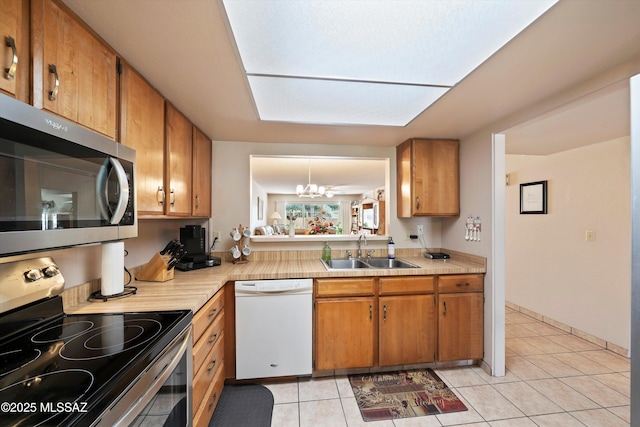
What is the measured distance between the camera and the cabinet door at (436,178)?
8.15 ft

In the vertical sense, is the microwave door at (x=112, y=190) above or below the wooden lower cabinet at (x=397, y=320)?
above

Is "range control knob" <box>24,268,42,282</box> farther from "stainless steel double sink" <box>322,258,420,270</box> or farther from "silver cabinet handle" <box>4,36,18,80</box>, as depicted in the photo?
"stainless steel double sink" <box>322,258,420,270</box>

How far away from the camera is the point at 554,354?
7.80ft

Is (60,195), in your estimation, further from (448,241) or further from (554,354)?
(554,354)

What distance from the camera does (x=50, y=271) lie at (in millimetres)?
1060

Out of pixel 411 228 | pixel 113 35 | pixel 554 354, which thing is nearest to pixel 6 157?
pixel 113 35

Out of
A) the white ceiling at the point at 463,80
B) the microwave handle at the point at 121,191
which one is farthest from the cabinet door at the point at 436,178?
the microwave handle at the point at 121,191

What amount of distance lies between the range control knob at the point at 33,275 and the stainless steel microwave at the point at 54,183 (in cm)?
33

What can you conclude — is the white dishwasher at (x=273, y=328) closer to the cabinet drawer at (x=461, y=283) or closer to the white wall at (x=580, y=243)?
the cabinet drawer at (x=461, y=283)

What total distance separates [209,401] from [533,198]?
160 inches

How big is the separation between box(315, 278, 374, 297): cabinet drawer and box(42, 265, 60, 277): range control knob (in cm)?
152

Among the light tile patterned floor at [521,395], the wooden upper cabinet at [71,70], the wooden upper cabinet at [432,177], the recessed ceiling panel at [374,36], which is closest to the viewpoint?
the wooden upper cabinet at [71,70]

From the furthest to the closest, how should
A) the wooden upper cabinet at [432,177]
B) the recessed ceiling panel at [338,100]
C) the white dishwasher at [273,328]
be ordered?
1. the wooden upper cabinet at [432,177]
2. the white dishwasher at [273,328]
3. the recessed ceiling panel at [338,100]

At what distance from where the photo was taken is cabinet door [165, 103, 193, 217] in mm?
1667
